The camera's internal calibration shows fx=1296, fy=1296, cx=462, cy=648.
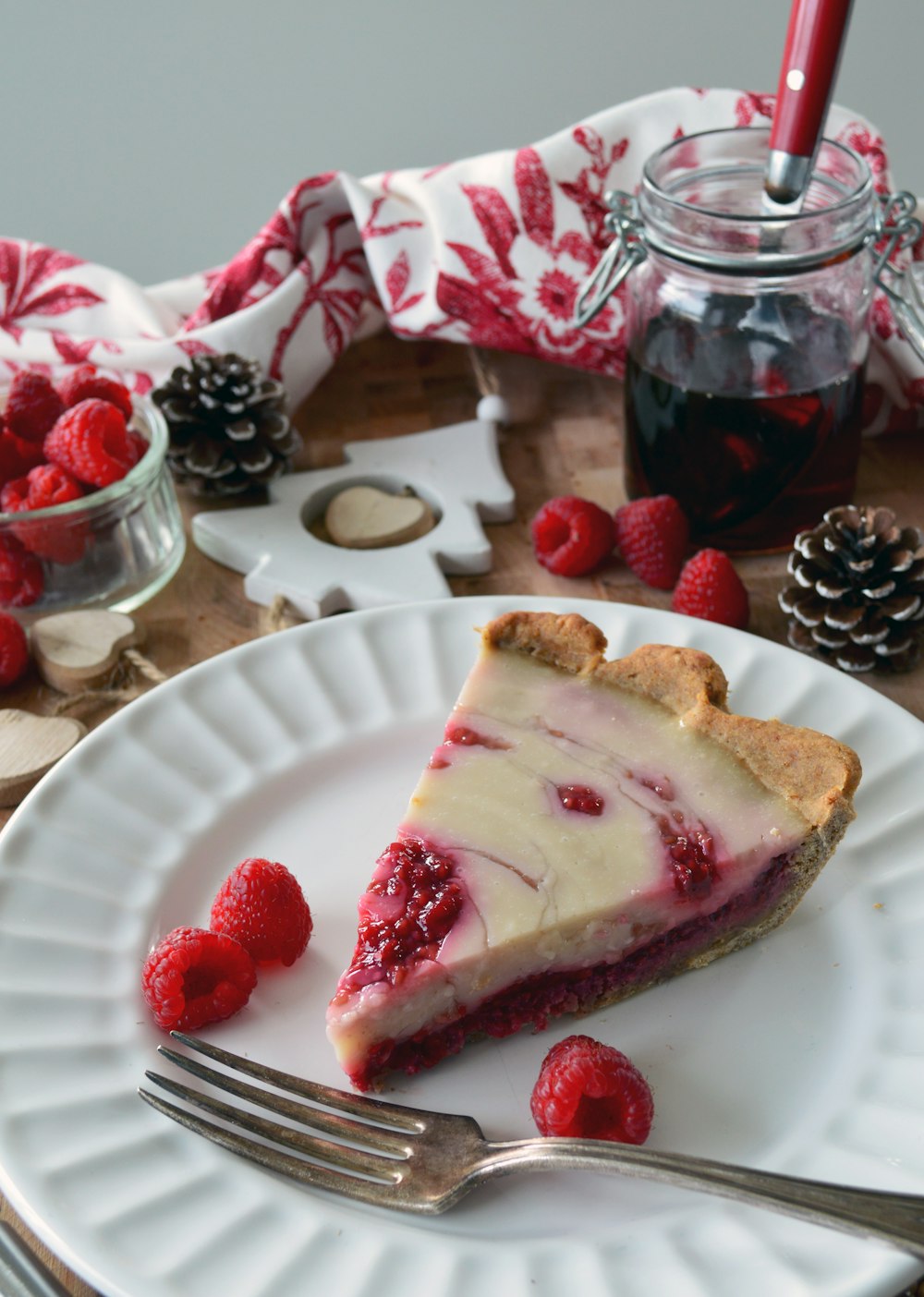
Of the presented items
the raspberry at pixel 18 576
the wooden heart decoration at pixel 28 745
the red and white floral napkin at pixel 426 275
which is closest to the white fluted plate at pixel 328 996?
the wooden heart decoration at pixel 28 745

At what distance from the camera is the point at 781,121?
2.40 m

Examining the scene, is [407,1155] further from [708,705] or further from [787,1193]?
[708,705]

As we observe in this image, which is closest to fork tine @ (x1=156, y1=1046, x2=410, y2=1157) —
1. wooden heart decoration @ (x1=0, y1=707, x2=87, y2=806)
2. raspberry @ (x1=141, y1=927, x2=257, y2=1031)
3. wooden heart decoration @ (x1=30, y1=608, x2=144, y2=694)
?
raspberry @ (x1=141, y1=927, x2=257, y2=1031)

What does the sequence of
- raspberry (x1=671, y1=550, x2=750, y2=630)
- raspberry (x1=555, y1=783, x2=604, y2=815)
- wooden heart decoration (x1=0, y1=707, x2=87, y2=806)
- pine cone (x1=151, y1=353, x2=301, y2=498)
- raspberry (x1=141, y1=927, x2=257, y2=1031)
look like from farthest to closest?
1. pine cone (x1=151, y1=353, x2=301, y2=498)
2. raspberry (x1=671, y1=550, x2=750, y2=630)
3. wooden heart decoration (x1=0, y1=707, x2=87, y2=806)
4. raspberry (x1=555, y1=783, x2=604, y2=815)
5. raspberry (x1=141, y1=927, x2=257, y2=1031)

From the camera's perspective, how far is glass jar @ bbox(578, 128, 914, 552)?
96.8 inches

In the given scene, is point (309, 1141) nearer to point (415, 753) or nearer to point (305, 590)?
point (415, 753)

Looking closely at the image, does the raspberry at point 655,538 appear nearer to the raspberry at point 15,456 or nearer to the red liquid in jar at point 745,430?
the red liquid in jar at point 745,430

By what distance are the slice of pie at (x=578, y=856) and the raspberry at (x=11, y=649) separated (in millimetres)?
933

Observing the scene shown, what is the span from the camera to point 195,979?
5.92 ft

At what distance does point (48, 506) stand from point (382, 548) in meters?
0.70

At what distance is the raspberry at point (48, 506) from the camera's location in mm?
2564

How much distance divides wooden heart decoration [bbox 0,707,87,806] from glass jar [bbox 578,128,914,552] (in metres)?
1.31

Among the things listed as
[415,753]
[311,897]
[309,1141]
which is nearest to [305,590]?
[415,753]

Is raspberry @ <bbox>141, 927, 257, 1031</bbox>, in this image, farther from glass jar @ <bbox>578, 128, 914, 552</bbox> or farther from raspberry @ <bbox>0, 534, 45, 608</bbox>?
glass jar @ <bbox>578, 128, 914, 552</bbox>
